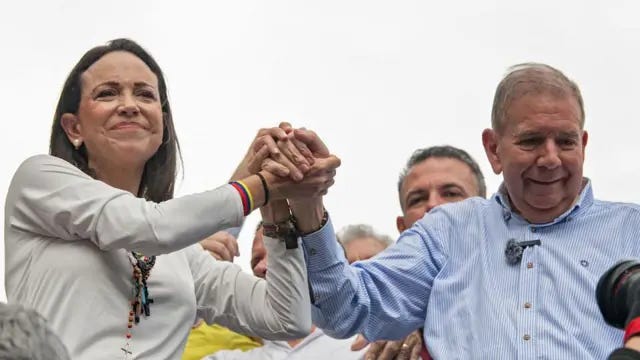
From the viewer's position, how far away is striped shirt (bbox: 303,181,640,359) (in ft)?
12.0

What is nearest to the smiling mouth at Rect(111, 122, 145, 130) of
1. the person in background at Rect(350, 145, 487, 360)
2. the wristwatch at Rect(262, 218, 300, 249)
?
the wristwatch at Rect(262, 218, 300, 249)

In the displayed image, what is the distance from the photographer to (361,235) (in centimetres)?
587

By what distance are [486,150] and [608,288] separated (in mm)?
2389

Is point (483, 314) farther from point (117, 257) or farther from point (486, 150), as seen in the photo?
point (117, 257)

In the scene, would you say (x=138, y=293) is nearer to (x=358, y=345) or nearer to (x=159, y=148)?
(x=159, y=148)

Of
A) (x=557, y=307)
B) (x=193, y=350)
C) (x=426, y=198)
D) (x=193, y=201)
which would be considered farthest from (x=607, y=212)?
(x=193, y=350)

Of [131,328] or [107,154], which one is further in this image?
[107,154]

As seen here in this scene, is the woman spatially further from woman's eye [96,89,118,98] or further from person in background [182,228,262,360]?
person in background [182,228,262,360]

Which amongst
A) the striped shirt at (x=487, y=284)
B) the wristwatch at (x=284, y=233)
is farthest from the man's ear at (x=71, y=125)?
the striped shirt at (x=487, y=284)

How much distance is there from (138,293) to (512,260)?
4.45 feet

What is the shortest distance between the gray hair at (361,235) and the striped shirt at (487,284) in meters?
1.74

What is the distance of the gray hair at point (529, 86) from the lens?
3953 millimetres

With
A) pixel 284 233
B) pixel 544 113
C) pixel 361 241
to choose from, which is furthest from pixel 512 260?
pixel 361 241

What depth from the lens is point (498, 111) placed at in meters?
4.06
